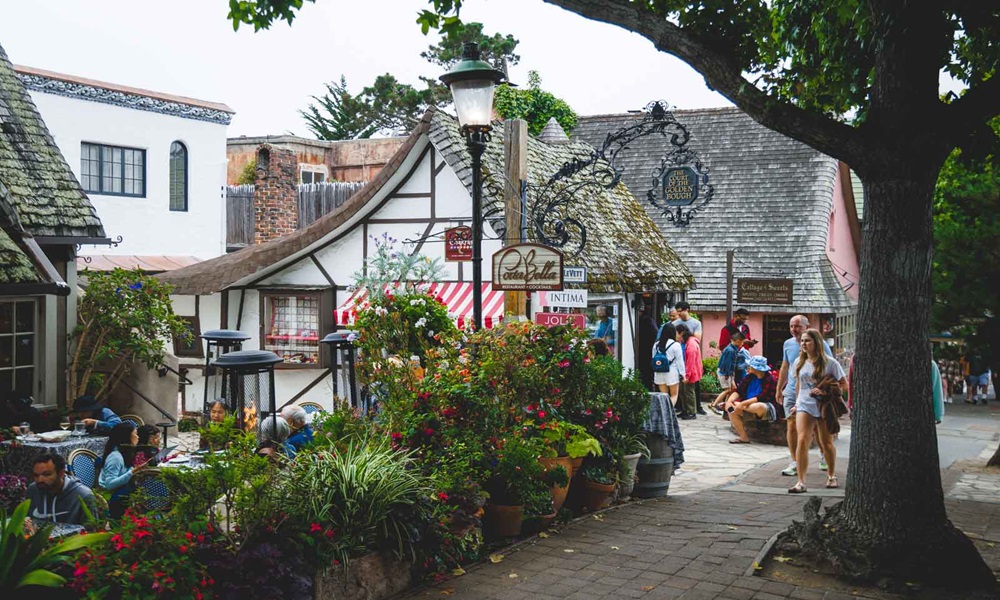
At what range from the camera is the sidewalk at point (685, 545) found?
6191mm

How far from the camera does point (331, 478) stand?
624 cm

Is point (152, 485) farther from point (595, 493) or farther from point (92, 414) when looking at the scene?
point (92, 414)

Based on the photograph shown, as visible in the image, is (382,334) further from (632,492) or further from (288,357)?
(288,357)

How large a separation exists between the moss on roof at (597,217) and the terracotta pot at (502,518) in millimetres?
6829

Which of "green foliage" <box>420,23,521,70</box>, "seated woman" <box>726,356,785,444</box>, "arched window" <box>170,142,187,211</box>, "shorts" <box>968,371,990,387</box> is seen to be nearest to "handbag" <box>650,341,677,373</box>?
"seated woman" <box>726,356,785,444</box>

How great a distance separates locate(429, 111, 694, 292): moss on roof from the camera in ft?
49.8

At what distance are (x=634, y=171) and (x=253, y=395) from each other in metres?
17.4

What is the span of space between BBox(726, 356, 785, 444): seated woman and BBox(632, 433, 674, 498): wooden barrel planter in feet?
13.9

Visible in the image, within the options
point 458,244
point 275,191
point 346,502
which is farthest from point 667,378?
point 275,191

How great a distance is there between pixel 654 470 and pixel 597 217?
8.51 metres

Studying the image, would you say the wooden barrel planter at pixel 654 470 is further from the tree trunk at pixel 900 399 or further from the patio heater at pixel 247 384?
the patio heater at pixel 247 384

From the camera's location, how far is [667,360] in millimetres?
15258

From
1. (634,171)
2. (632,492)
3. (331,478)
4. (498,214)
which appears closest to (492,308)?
(498,214)

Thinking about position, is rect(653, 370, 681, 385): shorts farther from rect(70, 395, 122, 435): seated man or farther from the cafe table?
the cafe table
